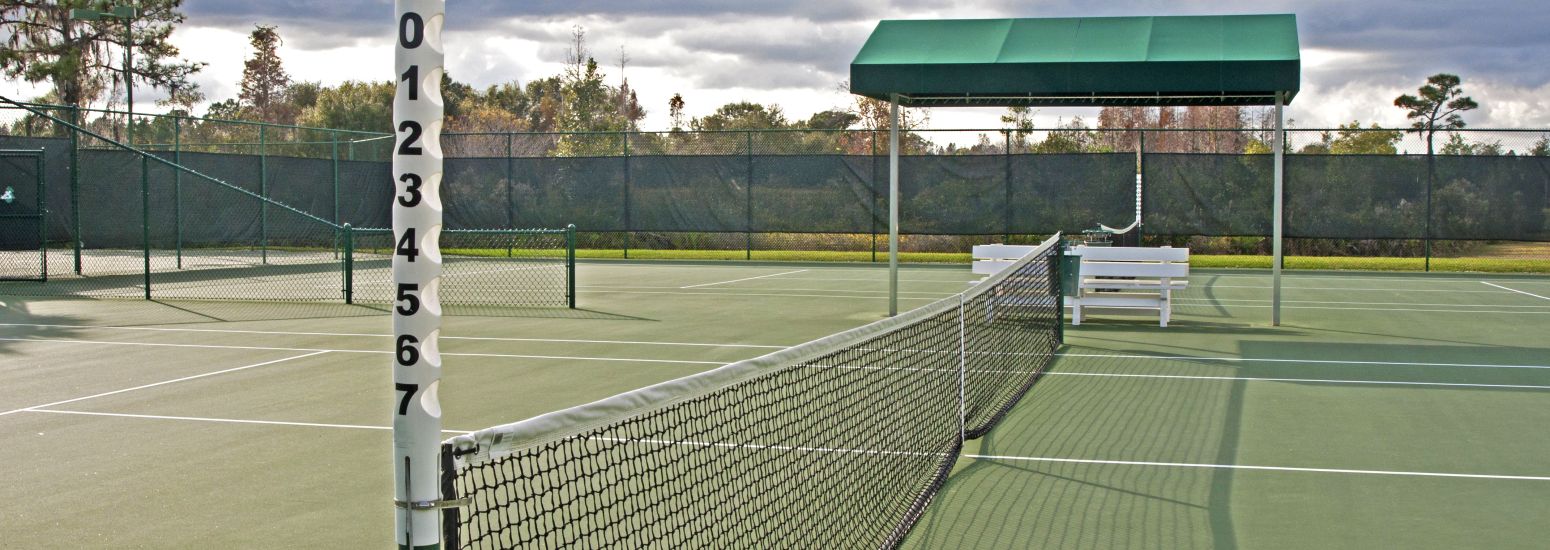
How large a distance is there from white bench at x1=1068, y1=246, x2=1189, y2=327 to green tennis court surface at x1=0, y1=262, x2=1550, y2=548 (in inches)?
11.8

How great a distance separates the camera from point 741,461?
6.39 metres

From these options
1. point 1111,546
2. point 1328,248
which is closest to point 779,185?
point 1328,248

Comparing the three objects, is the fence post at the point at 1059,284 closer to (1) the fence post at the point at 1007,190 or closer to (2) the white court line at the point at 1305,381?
(2) the white court line at the point at 1305,381

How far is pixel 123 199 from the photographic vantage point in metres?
25.2

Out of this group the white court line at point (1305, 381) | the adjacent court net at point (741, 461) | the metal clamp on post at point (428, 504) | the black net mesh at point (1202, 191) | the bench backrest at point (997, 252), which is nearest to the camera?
the metal clamp on post at point (428, 504)

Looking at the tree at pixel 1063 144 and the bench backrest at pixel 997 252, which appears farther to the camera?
the tree at pixel 1063 144

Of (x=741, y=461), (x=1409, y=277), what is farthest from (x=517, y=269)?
(x=741, y=461)

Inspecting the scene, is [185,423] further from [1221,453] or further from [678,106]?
[678,106]

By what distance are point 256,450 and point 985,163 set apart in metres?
18.9

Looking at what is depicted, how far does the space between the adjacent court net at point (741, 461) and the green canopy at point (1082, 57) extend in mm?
3784

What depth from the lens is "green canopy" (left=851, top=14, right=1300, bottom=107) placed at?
12.9 m

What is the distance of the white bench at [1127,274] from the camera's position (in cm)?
1359

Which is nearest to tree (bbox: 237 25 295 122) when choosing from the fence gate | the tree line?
the tree line

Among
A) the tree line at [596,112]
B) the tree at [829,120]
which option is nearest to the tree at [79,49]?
the tree line at [596,112]
